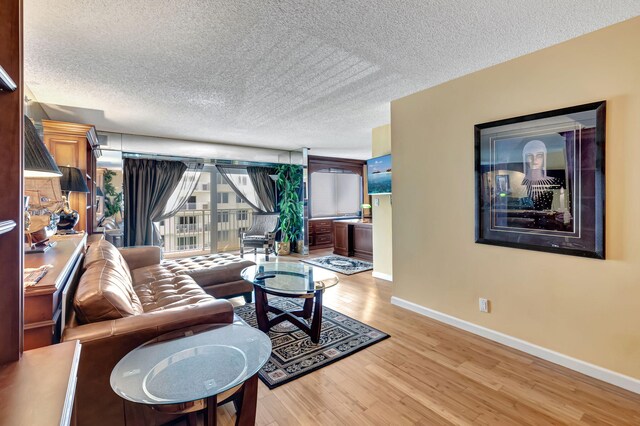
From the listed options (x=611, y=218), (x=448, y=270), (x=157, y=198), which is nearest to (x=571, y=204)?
(x=611, y=218)

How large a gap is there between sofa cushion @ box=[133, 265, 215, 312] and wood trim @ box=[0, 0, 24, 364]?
1.52 metres

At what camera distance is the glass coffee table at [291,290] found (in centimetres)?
260

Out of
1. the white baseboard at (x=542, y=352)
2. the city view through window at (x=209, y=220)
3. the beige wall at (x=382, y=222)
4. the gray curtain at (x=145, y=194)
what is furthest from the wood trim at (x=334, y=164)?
the white baseboard at (x=542, y=352)

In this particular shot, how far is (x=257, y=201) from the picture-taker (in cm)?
689

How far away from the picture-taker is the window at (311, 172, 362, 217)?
792 centimetres

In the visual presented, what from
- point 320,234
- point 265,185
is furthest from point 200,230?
point 320,234

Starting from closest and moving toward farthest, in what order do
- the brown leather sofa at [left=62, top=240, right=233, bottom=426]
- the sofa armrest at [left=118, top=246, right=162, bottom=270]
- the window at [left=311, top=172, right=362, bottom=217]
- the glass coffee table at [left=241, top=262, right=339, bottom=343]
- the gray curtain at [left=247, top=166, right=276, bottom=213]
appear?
the brown leather sofa at [left=62, top=240, right=233, bottom=426]
the glass coffee table at [left=241, top=262, right=339, bottom=343]
the sofa armrest at [left=118, top=246, right=162, bottom=270]
the gray curtain at [left=247, top=166, right=276, bottom=213]
the window at [left=311, top=172, right=362, bottom=217]

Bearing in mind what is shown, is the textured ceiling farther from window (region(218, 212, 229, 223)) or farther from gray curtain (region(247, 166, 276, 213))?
window (region(218, 212, 229, 223))

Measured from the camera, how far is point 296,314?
298 cm

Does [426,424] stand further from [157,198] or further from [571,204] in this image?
[157,198]

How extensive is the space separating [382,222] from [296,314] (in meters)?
2.16

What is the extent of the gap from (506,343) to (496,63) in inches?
96.3

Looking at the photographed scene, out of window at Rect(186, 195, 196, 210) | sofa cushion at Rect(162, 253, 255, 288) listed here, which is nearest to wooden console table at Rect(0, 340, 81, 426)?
sofa cushion at Rect(162, 253, 255, 288)

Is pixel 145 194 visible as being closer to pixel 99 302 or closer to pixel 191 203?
pixel 191 203
